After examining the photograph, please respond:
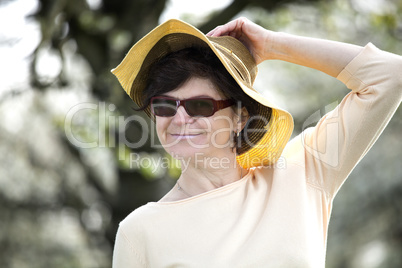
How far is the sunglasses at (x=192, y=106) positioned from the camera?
5.97 ft

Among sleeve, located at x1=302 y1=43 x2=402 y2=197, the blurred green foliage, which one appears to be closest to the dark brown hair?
sleeve, located at x1=302 y1=43 x2=402 y2=197

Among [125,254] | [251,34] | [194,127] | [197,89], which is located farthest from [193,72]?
[125,254]

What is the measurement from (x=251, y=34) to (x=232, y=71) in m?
0.28

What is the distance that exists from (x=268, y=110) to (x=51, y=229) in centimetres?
724

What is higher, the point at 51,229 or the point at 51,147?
the point at 51,147

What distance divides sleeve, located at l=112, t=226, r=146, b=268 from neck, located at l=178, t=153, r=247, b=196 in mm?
274

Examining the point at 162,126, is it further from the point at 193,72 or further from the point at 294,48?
the point at 294,48

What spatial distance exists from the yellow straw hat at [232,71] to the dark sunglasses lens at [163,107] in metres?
0.16

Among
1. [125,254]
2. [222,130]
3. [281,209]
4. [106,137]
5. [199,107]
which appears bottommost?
[106,137]

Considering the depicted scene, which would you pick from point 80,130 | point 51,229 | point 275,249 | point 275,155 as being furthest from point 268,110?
point 51,229

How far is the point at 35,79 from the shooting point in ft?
15.6

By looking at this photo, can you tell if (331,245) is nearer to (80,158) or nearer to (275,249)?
(80,158)

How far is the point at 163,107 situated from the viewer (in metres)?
1.87

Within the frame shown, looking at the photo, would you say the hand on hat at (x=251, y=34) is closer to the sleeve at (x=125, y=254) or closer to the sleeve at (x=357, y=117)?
the sleeve at (x=357, y=117)
